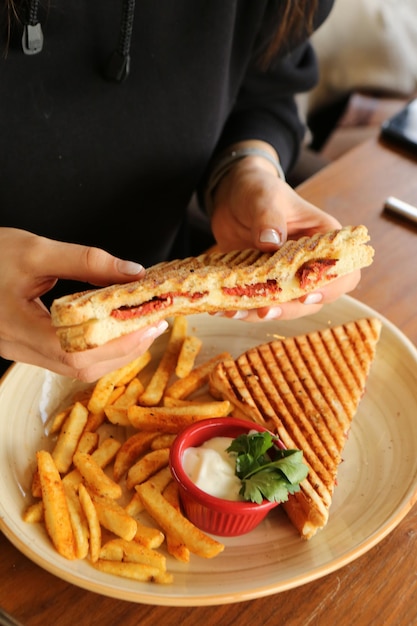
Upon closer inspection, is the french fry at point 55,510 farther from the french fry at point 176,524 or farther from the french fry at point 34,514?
the french fry at point 176,524

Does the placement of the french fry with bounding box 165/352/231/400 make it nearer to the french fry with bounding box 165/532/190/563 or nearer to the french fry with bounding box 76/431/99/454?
the french fry with bounding box 76/431/99/454

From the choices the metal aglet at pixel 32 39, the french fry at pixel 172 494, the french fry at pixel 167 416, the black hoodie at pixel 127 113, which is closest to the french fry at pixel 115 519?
the french fry at pixel 172 494

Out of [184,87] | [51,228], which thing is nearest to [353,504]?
[51,228]

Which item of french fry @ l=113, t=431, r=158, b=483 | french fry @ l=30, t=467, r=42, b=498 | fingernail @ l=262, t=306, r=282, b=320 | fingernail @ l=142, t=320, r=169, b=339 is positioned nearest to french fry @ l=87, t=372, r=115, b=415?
french fry @ l=113, t=431, r=158, b=483

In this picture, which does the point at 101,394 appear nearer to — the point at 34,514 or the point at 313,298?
the point at 34,514

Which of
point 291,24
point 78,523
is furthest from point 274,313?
point 291,24

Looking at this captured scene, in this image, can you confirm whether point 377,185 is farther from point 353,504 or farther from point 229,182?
point 353,504
